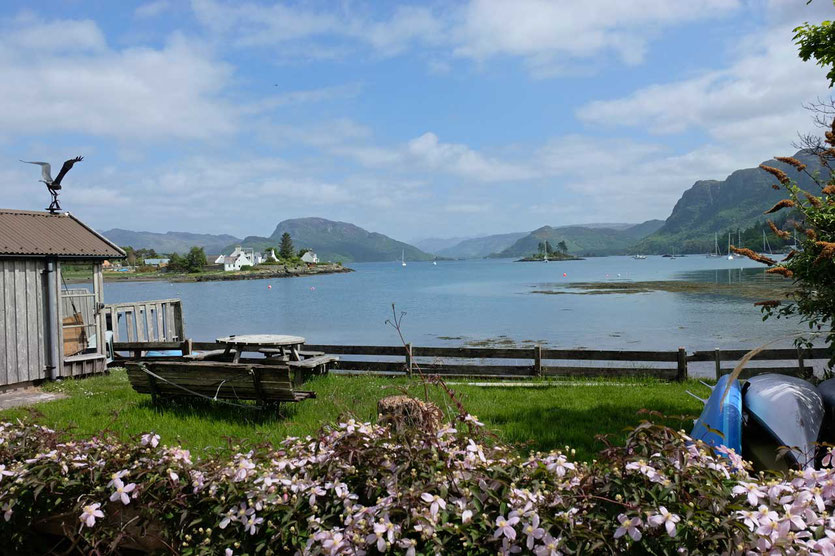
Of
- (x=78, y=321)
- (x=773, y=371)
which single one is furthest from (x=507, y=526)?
(x=78, y=321)

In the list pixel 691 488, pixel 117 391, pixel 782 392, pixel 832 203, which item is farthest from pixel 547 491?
pixel 117 391

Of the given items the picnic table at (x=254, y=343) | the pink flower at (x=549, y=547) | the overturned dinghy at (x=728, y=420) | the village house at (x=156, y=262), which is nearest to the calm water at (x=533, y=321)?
the picnic table at (x=254, y=343)

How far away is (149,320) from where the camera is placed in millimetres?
17094

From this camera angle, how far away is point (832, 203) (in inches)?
295

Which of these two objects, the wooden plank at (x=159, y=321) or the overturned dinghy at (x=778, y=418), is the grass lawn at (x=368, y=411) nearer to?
the overturned dinghy at (x=778, y=418)

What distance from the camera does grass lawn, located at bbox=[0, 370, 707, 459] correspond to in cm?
819

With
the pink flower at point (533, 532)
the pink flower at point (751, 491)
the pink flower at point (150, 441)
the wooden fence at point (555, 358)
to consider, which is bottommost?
the wooden fence at point (555, 358)

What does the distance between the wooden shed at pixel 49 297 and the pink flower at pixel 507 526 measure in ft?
43.7

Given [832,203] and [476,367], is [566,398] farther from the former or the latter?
[832,203]

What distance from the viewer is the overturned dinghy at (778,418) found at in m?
5.56

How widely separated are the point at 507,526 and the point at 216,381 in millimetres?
7760

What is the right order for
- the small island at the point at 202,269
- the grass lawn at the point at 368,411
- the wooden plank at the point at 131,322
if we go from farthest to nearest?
the small island at the point at 202,269 → the wooden plank at the point at 131,322 → the grass lawn at the point at 368,411

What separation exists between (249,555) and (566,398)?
30.7 feet

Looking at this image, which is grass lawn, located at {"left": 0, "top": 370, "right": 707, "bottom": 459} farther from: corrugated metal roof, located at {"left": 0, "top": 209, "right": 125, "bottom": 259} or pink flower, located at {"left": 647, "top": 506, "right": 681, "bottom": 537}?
pink flower, located at {"left": 647, "top": 506, "right": 681, "bottom": 537}
